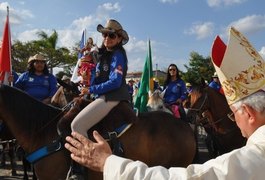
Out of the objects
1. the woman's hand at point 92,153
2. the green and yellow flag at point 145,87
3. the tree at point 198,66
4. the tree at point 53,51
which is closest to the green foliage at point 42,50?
the tree at point 53,51

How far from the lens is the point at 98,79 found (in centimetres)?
534

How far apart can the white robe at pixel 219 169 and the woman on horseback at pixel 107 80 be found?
334 centimetres

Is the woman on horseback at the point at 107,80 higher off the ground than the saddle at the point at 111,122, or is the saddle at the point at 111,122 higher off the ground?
the woman on horseback at the point at 107,80

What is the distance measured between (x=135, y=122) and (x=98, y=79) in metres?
0.82

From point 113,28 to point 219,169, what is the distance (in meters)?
3.88

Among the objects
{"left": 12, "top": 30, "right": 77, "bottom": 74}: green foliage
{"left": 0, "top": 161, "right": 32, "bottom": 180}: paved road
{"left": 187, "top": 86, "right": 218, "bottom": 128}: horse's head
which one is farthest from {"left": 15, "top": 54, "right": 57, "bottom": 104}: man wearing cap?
{"left": 12, "top": 30, "right": 77, "bottom": 74}: green foliage

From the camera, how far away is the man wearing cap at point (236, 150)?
5.45ft

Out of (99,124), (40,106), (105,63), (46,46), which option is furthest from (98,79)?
(46,46)

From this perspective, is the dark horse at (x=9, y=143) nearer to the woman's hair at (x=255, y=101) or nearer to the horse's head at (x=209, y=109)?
the horse's head at (x=209, y=109)

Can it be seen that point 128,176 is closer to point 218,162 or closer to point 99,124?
point 218,162

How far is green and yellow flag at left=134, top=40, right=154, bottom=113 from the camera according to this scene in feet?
32.9

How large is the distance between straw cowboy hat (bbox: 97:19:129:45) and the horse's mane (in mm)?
1455

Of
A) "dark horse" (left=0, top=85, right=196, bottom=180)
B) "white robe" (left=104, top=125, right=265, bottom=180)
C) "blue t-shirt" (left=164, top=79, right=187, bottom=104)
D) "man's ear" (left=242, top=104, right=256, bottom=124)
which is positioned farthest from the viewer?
"blue t-shirt" (left=164, top=79, right=187, bottom=104)

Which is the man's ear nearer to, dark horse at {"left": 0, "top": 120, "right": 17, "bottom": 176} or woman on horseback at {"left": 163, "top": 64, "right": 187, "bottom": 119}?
dark horse at {"left": 0, "top": 120, "right": 17, "bottom": 176}
